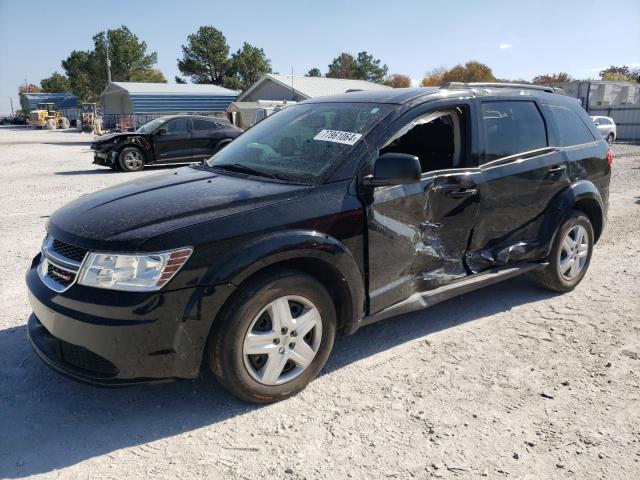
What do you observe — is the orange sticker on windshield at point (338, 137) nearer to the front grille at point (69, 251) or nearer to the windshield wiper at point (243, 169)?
the windshield wiper at point (243, 169)

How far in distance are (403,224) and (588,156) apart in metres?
2.48

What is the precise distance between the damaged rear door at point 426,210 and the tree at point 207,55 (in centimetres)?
7594

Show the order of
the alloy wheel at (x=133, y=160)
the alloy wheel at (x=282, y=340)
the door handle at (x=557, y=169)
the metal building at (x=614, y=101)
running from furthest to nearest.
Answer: the metal building at (x=614, y=101) < the alloy wheel at (x=133, y=160) < the door handle at (x=557, y=169) < the alloy wheel at (x=282, y=340)

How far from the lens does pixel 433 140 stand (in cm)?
389

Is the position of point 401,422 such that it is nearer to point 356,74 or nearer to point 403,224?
point 403,224

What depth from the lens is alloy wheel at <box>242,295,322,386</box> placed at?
282 cm

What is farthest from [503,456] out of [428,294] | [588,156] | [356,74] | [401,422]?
[356,74]

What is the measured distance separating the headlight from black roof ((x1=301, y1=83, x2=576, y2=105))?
1.95 m

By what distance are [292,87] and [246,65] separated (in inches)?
1584

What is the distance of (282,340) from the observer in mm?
2906

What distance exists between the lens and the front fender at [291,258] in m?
2.64

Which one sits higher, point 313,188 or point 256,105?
point 256,105

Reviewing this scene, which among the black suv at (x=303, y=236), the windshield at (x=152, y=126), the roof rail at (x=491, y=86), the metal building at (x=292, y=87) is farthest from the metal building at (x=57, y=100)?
the roof rail at (x=491, y=86)

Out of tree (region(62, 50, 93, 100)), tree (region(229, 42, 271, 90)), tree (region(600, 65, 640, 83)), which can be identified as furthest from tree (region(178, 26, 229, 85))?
tree (region(600, 65, 640, 83))
